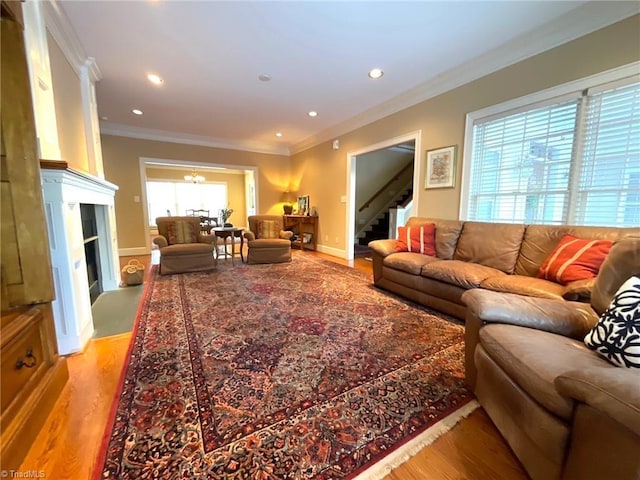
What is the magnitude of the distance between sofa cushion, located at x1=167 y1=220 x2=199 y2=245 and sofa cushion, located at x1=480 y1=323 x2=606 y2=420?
4115 mm

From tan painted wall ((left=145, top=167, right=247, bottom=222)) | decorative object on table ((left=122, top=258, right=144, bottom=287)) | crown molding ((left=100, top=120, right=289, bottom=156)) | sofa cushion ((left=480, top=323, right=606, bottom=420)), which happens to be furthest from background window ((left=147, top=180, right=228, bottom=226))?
sofa cushion ((left=480, top=323, right=606, bottom=420))

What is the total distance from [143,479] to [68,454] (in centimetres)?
40

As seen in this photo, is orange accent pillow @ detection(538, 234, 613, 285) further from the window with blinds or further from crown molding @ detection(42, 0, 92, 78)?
crown molding @ detection(42, 0, 92, 78)

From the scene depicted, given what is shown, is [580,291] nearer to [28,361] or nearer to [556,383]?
[556,383]

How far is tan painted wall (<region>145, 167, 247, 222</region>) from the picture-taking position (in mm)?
8977

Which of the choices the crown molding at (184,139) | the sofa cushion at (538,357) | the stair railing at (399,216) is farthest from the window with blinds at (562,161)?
the crown molding at (184,139)

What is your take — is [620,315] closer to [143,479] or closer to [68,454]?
[143,479]

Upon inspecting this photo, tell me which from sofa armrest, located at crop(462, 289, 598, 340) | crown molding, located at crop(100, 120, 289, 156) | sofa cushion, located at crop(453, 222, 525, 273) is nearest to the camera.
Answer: sofa armrest, located at crop(462, 289, 598, 340)

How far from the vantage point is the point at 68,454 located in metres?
1.06

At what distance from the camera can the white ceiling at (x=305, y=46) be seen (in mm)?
2086

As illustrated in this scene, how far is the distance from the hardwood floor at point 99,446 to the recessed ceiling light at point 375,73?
3317 millimetres

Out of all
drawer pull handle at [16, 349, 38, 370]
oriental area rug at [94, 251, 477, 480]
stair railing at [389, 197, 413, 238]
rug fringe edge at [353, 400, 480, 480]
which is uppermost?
stair railing at [389, 197, 413, 238]

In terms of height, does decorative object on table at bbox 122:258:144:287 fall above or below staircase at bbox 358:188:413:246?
below

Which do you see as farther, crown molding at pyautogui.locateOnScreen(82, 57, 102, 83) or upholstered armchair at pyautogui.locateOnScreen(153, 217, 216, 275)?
upholstered armchair at pyautogui.locateOnScreen(153, 217, 216, 275)
